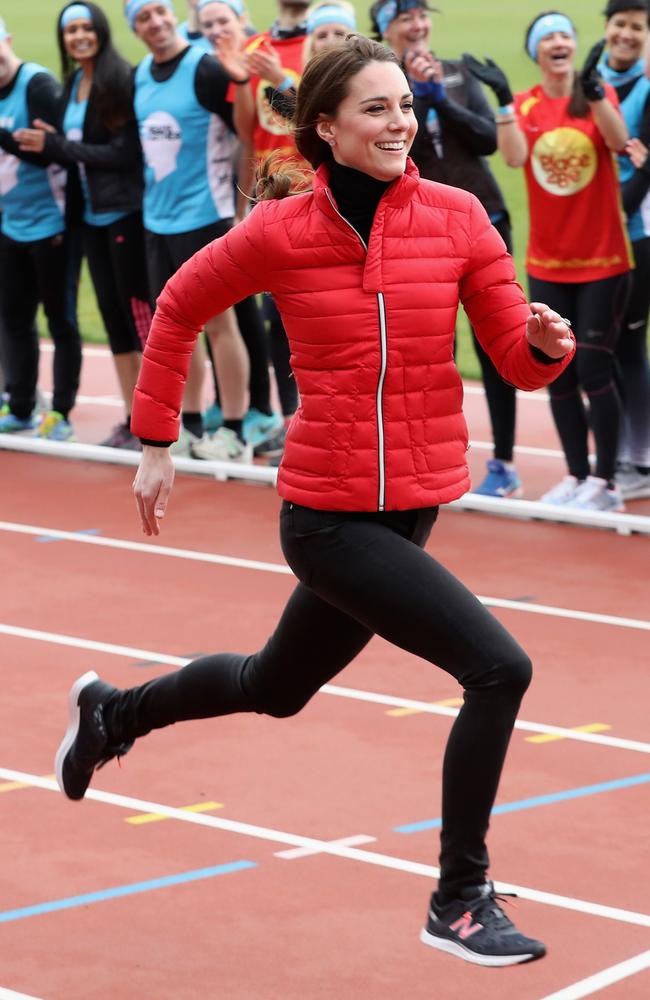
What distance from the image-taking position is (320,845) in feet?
18.2

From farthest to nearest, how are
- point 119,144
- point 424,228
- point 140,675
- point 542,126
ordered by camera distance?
point 119,144, point 542,126, point 140,675, point 424,228

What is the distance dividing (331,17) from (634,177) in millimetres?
1922

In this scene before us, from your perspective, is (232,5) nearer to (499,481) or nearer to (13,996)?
(499,481)

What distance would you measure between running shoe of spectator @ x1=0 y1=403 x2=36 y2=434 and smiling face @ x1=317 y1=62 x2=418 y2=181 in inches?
295

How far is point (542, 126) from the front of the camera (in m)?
9.38

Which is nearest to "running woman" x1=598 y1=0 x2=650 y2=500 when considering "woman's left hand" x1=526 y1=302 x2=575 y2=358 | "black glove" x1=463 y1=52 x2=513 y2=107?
"black glove" x1=463 y1=52 x2=513 y2=107

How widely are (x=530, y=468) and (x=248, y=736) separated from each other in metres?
4.80

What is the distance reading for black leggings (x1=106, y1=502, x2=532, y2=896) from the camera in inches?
176

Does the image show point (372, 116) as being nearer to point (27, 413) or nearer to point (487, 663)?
point (487, 663)

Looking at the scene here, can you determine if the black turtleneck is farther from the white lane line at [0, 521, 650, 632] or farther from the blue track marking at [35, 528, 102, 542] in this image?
the blue track marking at [35, 528, 102, 542]

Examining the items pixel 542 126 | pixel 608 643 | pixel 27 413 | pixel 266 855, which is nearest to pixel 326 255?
pixel 266 855

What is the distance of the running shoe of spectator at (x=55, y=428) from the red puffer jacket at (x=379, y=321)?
271 inches

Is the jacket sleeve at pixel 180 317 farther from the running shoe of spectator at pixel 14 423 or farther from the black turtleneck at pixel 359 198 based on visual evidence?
the running shoe of spectator at pixel 14 423

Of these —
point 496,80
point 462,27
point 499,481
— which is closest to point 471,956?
point 496,80
